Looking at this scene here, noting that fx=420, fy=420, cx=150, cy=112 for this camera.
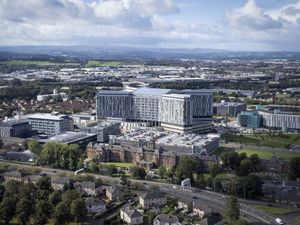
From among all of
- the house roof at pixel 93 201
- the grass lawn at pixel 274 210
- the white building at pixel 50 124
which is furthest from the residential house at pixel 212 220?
the white building at pixel 50 124

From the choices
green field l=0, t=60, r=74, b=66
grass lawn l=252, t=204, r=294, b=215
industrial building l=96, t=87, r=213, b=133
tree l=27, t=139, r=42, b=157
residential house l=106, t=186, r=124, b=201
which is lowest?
grass lawn l=252, t=204, r=294, b=215

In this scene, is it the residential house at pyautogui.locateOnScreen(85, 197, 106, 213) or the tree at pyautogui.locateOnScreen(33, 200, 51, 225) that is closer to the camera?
the tree at pyautogui.locateOnScreen(33, 200, 51, 225)

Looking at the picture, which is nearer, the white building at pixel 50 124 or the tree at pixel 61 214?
the tree at pixel 61 214

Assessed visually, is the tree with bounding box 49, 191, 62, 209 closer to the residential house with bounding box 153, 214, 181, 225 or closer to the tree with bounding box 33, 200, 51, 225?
the tree with bounding box 33, 200, 51, 225

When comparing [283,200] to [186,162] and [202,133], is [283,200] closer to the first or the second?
[186,162]

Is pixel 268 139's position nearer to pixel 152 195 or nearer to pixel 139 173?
pixel 139 173

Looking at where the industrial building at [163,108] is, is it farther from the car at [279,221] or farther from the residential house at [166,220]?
the residential house at [166,220]

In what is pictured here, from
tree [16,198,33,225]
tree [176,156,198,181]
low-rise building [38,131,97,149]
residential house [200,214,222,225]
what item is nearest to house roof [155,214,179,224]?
residential house [200,214,222,225]
